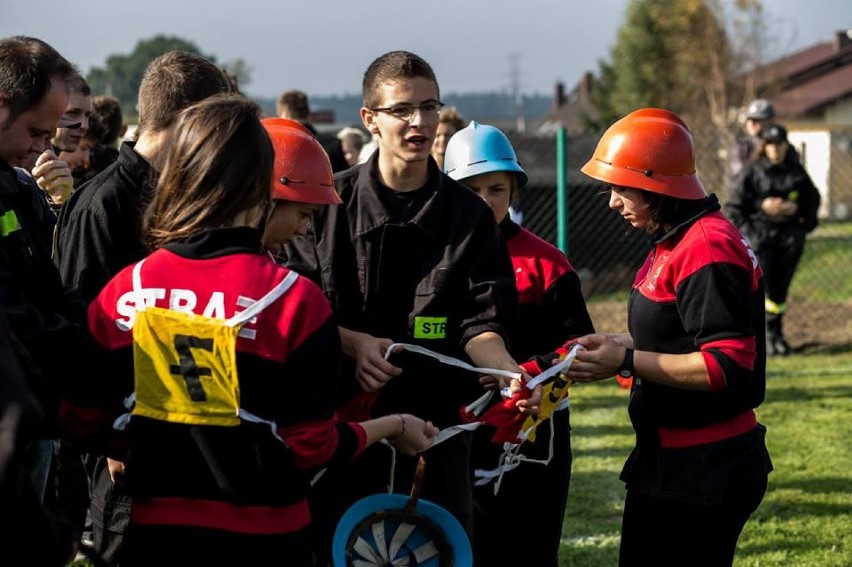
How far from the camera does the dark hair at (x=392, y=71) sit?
436 centimetres

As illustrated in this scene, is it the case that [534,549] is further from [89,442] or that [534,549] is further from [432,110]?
[89,442]

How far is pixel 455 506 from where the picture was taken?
13.8ft

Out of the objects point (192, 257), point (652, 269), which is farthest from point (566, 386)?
point (192, 257)

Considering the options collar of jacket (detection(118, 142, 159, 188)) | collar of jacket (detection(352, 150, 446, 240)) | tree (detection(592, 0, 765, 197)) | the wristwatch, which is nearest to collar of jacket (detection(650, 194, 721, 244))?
the wristwatch

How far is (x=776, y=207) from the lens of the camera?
476 inches

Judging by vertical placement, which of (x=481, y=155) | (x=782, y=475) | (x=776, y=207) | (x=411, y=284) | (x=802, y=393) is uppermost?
(x=481, y=155)

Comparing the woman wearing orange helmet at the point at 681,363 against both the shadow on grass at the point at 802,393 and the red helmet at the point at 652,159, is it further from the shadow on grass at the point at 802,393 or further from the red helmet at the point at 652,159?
the shadow on grass at the point at 802,393

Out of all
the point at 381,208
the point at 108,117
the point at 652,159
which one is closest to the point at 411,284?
the point at 381,208

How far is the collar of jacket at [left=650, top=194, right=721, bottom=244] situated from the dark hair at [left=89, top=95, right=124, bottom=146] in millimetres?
4501

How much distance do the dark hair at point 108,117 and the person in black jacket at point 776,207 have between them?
685 cm

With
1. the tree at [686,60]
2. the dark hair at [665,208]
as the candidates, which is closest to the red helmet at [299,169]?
the dark hair at [665,208]

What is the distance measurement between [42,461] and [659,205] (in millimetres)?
2215

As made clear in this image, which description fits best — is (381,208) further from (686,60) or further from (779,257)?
(686,60)

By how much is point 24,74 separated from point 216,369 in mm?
1152
